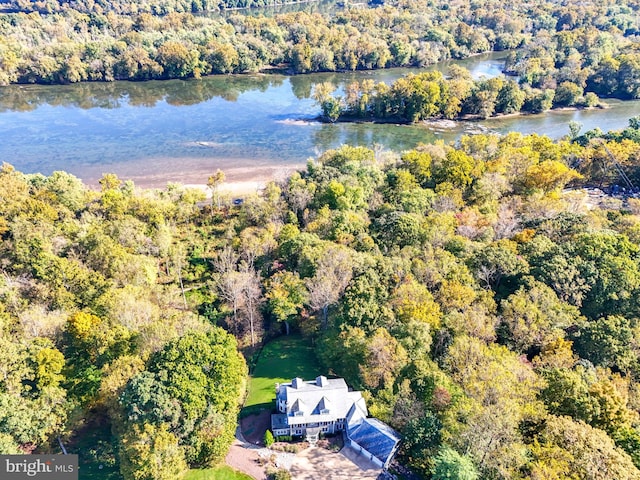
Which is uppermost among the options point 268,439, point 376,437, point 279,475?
point 376,437

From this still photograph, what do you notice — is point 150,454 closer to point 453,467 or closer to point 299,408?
point 299,408

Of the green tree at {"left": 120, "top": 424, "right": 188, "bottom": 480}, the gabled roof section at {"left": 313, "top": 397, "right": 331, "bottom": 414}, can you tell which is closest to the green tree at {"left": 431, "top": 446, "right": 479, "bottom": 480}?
the gabled roof section at {"left": 313, "top": 397, "right": 331, "bottom": 414}

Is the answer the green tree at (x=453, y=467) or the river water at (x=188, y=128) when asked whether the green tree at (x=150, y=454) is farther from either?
the river water at (x=188, y=128)

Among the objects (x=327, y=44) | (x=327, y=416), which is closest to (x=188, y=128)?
(x=327, y=44)

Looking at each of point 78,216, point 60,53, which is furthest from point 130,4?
point 78,216

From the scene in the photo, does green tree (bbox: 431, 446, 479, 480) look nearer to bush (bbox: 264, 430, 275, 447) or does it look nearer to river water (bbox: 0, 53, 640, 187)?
bush (bbox: 264, 430, 275, 447)
